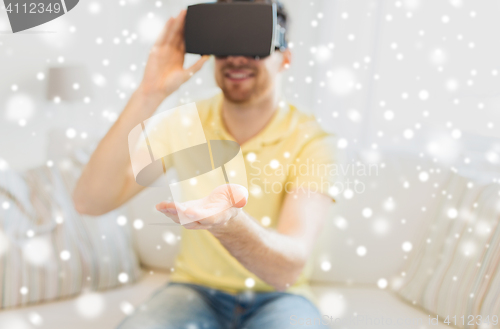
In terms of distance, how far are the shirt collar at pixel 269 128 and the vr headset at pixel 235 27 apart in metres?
0.20

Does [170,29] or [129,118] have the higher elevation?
[170,29]

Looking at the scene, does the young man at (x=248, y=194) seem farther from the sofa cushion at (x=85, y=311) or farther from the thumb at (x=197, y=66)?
the sofa cushion at (x=85, y=311)

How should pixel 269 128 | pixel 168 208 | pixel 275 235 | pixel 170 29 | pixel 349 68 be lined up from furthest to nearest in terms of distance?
1. pixel 349 68
2. pixel 269 128
3. pixel 170 29
4. pixel 275 235
5. pixel 168 208

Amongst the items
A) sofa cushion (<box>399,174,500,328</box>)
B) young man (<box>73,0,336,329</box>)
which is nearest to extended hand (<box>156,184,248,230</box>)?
young man (<box>73,0,336,329</box>)

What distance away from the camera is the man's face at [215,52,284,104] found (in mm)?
643

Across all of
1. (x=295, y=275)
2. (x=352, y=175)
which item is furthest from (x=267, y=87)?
(x=295, y=275)

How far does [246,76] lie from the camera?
0.66 m

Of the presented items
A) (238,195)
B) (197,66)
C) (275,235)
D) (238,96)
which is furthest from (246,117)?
(238,195)

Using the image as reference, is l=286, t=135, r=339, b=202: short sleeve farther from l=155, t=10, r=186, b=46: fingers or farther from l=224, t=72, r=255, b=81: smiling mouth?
l=155, t=10, r=186, b=46: fingers

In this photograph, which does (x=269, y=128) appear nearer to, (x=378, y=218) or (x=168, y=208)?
(x=378, y=218)

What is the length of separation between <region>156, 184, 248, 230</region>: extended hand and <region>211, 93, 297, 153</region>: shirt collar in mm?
332

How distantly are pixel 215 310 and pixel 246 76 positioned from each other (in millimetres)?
433

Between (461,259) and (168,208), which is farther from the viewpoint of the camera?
(461,259)

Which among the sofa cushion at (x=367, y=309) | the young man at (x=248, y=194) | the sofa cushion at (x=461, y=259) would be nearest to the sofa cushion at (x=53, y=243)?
the young man at (x=248, y=194)
